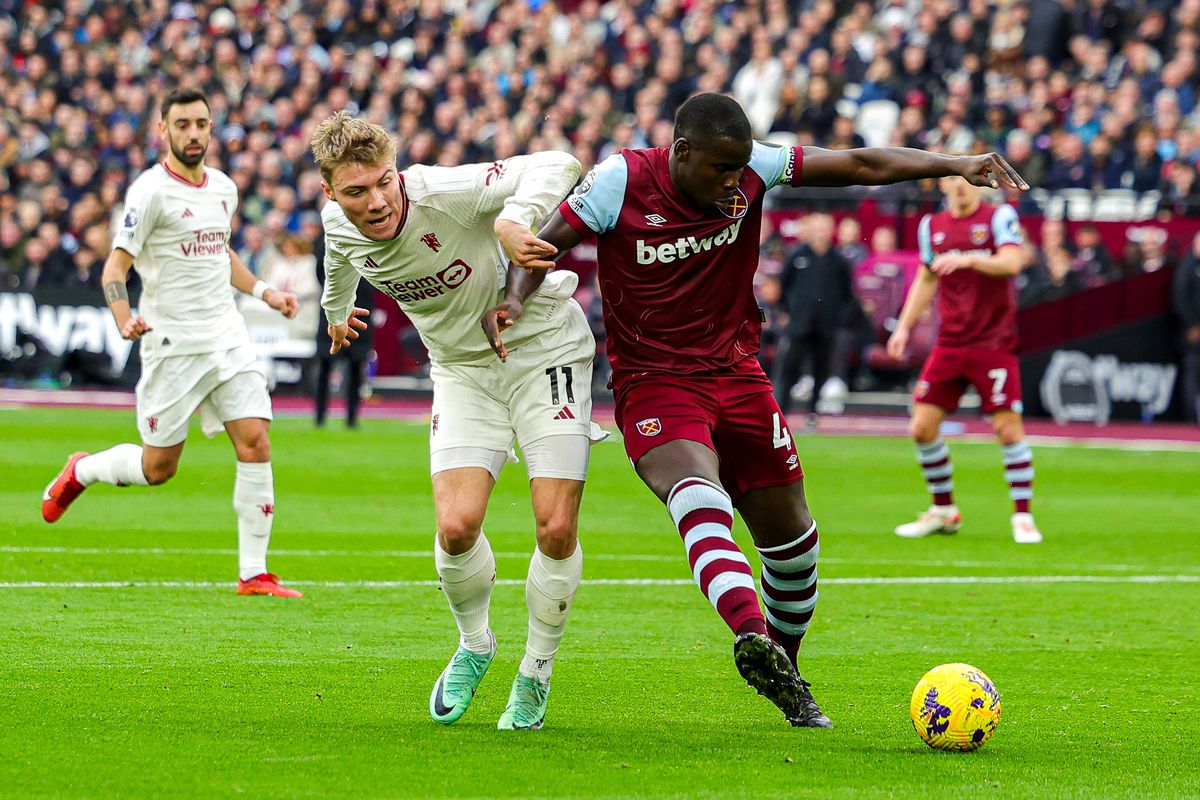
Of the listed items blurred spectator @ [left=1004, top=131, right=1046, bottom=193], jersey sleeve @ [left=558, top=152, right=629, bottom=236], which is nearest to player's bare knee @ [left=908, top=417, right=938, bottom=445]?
jersey sleeve @ [left=558, top=152, right=629, bottom=236]

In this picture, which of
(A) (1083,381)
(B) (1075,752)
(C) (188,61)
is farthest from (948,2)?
(B) (1075,752)

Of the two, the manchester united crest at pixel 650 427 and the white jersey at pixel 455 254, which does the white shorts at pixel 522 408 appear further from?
the manchester united crest at pixel 650 427

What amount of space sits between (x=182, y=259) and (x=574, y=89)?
57.6 ft

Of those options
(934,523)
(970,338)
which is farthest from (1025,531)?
(970,338)

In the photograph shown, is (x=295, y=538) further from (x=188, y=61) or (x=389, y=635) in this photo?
(x=188, y=61)

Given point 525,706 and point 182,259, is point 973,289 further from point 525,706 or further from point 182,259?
point 525,706

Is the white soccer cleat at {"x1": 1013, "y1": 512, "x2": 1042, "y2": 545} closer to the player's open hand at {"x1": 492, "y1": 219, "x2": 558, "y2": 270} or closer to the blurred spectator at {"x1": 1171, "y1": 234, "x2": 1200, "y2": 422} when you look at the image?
the player's open hand at {"x1": 492, "y1": 219, "x2": 558, "y2": 270}

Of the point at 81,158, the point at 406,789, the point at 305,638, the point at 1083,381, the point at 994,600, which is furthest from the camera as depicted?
the point at 81,158

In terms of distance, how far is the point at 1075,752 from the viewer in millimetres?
5590

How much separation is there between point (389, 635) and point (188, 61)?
23879 mm

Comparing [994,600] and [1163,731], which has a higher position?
[1163,731]

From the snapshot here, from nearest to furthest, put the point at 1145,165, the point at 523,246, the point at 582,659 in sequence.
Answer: the point at 523,246, the point at 582,659, the point at 1145,165

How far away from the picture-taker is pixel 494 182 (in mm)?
6207

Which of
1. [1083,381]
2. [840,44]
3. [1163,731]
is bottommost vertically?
[1083,381]
